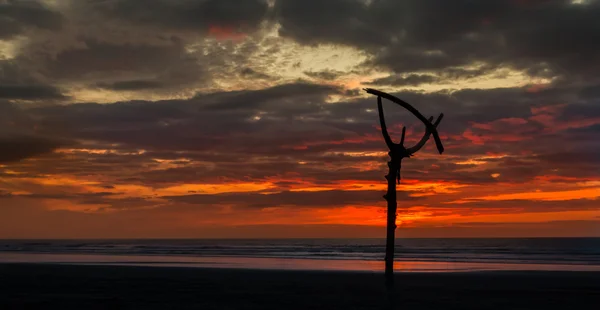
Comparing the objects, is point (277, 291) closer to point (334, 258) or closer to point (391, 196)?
point (391, 196)

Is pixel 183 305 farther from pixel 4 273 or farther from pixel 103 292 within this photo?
pixel 4 273

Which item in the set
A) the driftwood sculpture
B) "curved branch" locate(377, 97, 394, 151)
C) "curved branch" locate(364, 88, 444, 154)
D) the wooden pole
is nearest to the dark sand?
the wooden pole

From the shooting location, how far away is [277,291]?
24.3 metres

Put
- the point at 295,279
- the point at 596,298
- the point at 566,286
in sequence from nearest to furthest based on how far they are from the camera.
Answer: the point at 596,298
the point at 566,286
the point at 295,279

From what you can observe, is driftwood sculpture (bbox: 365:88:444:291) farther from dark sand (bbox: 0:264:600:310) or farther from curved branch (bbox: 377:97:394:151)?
dark sand (bbox: 0:264:600:310)

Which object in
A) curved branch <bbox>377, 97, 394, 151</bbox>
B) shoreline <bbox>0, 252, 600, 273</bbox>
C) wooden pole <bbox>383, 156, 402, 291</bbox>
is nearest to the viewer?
curved branch <bbox>377, 97, 394, 151</bbox>

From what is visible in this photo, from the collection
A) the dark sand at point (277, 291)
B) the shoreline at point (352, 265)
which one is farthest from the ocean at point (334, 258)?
the dark sand at point (277, 291)

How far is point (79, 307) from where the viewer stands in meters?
19.1

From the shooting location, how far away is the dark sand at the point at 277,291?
65.8 feet

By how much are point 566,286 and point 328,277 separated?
1129 centimetres

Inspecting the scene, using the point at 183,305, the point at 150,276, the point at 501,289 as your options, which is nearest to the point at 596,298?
the point at 501,289

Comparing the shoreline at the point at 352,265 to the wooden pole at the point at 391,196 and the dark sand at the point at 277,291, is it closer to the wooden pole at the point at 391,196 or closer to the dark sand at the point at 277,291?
the dark sand at the point at 277,291

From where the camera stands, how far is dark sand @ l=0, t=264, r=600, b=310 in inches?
789

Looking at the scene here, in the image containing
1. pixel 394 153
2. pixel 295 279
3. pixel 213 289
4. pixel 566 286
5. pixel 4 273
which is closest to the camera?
pixel 394 153
